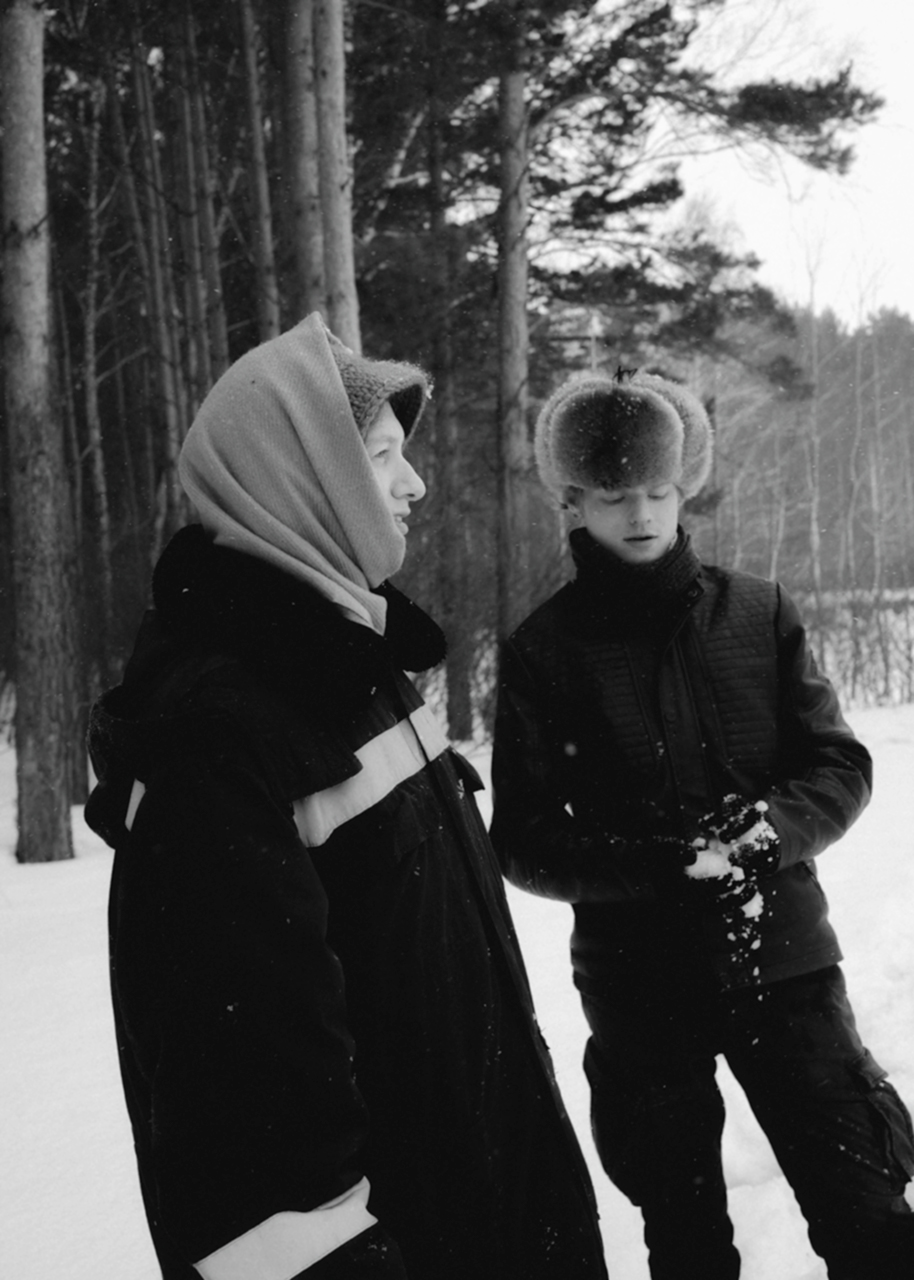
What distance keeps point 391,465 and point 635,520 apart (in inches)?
28.2

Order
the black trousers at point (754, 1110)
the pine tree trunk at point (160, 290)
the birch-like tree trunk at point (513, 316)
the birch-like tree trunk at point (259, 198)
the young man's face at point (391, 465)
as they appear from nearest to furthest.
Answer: the young man's face at point (391, 465) < the black trousers at point (754, 1110) < the birch-like tree trunk at point (259, 198) < the birch-like tree trunk at point (513, 316) < the pine tree trunk at point (160, 290)

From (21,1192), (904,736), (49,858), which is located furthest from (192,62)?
(21,1192)

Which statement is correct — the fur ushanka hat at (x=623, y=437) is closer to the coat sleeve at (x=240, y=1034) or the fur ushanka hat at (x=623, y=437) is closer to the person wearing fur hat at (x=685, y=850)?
the person wearing fur hat at (x=685, y=850)

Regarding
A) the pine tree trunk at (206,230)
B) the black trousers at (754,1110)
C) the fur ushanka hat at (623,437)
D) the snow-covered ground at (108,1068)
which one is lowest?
the snow-covered ground at (108,1068)

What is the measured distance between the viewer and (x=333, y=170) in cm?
593

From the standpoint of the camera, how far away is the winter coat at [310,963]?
1022 mm

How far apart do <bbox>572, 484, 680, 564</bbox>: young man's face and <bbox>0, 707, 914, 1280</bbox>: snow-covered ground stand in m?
1.57

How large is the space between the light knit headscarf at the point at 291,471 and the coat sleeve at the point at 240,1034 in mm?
294

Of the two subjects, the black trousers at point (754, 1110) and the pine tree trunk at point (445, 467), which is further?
the pine tree trunk at point (445, 467)

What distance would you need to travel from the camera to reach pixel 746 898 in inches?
70.4

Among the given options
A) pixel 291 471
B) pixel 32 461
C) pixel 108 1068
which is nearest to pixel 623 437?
pixel 291 471

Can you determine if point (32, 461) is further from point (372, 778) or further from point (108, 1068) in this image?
point (372, 778)

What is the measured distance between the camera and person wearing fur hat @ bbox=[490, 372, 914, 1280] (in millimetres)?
1724

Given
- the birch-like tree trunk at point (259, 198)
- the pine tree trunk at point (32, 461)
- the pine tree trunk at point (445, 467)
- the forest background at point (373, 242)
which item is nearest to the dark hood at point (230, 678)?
the forest background at point (373, 242)
